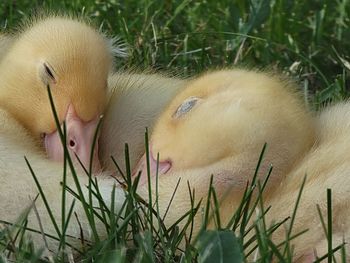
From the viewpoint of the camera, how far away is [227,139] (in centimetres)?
244

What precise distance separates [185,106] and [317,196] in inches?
16.7

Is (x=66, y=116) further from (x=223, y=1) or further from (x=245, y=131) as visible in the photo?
(x=223, y=1)

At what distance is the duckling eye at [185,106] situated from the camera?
2.58 meters

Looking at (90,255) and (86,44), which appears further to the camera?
Result: (86,44)

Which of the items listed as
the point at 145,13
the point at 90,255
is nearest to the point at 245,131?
the point at 90,255

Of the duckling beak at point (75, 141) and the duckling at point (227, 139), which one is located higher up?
the duckling at point (227, 139)

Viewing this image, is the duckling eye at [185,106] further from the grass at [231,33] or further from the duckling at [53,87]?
the grass at [231,33]

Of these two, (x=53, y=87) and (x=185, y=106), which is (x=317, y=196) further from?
(x=53, y=87)

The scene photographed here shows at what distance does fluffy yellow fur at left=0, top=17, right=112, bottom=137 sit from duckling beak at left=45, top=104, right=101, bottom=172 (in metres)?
0.02

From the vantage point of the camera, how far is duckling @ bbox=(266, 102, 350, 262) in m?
2.27

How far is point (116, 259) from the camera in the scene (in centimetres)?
207

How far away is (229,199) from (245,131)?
162mm

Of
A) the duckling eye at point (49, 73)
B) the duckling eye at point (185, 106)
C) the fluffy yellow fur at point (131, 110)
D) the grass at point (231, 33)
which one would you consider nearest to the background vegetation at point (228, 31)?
the grass at point (231, 33)

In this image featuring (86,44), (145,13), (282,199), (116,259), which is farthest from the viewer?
(145,13)
